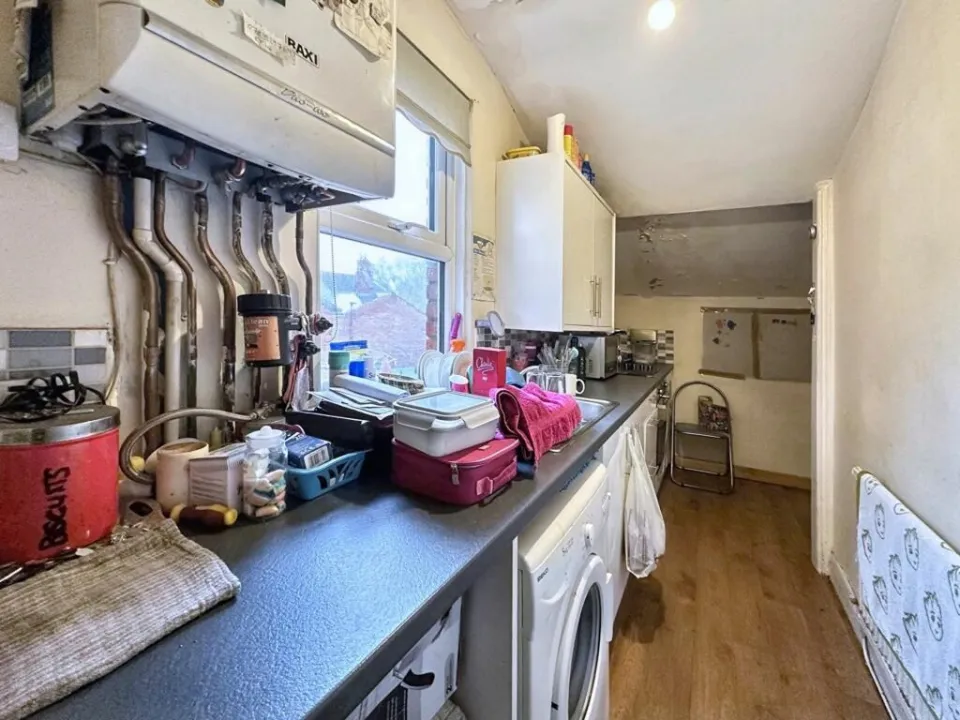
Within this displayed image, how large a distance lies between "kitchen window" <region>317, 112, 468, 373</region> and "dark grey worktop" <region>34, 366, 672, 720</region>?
66cm

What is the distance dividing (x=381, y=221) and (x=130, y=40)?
92 cm

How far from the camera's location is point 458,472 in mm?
724

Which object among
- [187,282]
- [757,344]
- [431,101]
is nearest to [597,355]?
[431,101]

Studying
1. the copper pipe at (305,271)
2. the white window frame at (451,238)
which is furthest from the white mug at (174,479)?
the white window frame at (451,238)

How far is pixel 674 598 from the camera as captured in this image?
1.83 metres

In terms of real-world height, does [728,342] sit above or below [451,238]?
below

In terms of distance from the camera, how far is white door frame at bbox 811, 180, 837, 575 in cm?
199

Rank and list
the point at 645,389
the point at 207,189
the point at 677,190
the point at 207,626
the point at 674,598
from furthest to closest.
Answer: the point at 677,190
the point at 645,389
the point at 674,598
the point at 207,189
the point at 207,626

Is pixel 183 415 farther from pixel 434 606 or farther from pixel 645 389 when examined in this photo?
pixel 645 389

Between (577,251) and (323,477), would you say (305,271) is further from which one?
(577,251)

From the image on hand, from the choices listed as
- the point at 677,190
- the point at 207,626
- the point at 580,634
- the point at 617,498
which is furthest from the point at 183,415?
the point at 677,190

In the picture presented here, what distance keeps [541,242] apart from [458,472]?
52.6 inches

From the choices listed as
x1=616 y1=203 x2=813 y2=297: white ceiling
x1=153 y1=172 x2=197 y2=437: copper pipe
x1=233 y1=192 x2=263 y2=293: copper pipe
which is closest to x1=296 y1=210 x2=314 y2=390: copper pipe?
x1=233 y1=192 x2=263 y2=293: copper pipe

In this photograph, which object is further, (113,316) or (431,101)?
(431,101)
